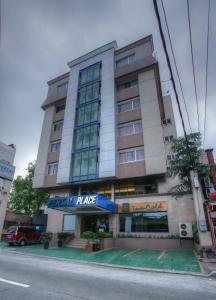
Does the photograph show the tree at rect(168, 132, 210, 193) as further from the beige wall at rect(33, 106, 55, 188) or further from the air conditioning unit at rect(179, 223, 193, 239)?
the beige wall at rect(33, 106, 55, 188)

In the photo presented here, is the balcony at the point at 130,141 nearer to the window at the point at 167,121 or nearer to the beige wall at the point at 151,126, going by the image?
the beige wall at the point at 151,126

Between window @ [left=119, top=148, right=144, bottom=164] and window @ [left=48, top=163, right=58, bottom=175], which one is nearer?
window @ [left=119, top=148, right=144, bottom=164]

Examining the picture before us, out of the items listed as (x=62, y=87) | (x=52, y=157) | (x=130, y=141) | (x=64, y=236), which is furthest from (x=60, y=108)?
(x=64, y=236)

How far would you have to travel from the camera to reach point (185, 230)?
16.7 metres

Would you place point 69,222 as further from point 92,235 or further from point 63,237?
point 92,235

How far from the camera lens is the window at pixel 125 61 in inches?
1068

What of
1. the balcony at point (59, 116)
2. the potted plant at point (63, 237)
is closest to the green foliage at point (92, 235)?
the potted plant at point (63, 237)

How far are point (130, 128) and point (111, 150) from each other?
12.9ft

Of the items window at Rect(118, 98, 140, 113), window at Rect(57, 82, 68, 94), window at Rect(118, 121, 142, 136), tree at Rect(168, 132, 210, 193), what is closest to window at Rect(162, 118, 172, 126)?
window at Rect(118, 98, 140, 113)

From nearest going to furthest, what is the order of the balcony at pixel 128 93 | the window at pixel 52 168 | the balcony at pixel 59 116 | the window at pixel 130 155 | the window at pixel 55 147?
the window at pixel 130 155 < the balcony at pixel 128 93 < the window at pixel 52 168 < the window at pixel 55 147 < the balcony at pixel 59 116

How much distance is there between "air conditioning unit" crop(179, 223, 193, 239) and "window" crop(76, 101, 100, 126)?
16.1 metres

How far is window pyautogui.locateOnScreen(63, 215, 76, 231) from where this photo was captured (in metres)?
23.4

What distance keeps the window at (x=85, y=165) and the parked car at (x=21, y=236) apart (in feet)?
26.1

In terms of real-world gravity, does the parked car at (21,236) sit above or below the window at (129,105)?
below
